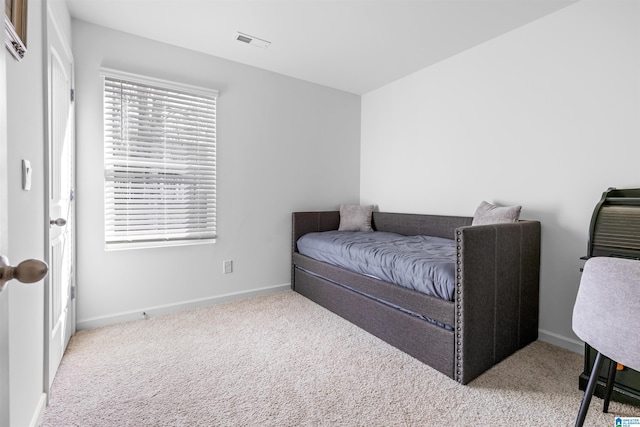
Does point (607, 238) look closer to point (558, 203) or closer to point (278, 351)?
point (558, 203)

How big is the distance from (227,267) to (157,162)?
1.16 metres

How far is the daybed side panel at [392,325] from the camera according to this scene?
5.94 feet

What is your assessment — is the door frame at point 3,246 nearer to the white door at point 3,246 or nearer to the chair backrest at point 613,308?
the white door at point 3,246

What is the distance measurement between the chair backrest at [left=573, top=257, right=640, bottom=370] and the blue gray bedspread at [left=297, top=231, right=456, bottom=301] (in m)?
0.66

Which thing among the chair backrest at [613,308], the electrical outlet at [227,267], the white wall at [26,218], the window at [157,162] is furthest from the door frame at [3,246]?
the electrical outlet at [227,267]

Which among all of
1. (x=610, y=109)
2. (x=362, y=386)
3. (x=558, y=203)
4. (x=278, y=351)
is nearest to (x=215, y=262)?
(x=278, y=351)

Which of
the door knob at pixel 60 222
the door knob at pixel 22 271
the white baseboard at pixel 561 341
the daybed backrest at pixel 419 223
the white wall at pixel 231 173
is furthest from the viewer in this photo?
the daybed backrest at pixel 419 223

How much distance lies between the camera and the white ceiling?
2.18 meters

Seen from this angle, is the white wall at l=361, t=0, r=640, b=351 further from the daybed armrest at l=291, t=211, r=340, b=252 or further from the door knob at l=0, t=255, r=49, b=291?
the door knob at l=0, t=255, r=49, b=291

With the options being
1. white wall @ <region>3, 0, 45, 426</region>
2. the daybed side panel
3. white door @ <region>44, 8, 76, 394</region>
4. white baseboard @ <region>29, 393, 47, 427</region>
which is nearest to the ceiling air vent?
white door @ <region>44, 8, 76, 394</region>

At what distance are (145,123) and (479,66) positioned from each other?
2.90 meters

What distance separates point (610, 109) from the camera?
6.51 feet

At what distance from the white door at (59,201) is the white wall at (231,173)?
153mm

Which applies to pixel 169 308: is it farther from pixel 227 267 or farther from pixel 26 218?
pixel 26 218
